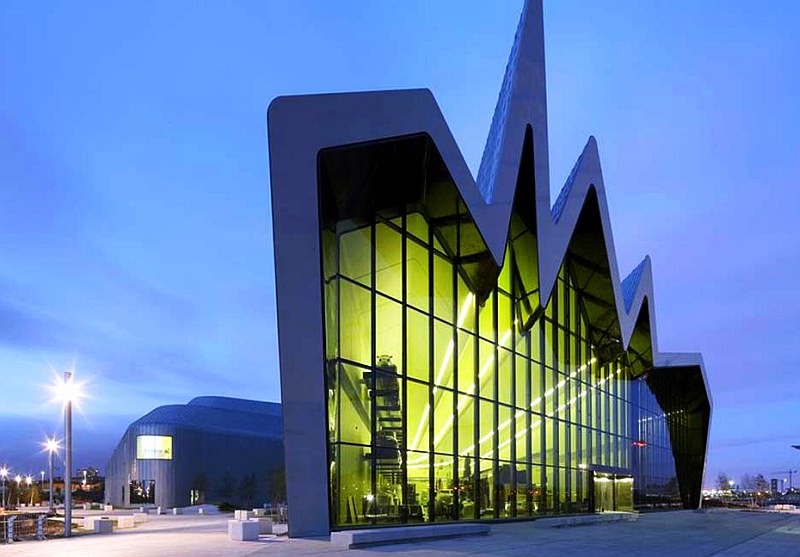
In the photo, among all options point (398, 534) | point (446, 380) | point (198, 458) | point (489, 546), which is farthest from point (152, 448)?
point (489, 546)

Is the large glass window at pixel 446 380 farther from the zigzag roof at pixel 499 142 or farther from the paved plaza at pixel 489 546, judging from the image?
the paved plaza at pixel 489 546

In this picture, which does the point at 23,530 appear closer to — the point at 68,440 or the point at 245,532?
the point at 68,440

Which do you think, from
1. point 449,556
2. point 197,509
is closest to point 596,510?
point 449,556

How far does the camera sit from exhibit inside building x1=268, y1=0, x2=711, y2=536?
17328 millimetres

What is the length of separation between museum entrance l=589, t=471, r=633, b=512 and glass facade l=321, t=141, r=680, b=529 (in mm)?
361

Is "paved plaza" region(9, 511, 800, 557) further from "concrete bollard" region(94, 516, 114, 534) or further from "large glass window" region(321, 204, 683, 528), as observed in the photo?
"large glass window" region(321, 204, 683, 528)

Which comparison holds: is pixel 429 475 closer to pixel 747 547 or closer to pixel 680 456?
pixel 747 547

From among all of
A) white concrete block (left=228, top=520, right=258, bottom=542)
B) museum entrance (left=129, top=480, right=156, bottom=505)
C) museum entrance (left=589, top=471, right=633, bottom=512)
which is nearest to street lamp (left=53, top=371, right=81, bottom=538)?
white concrete block (left=228, top=520, right=258, bottom=542)

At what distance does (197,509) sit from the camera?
5266 centimetres

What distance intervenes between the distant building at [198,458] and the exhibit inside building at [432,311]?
45738 millimetres

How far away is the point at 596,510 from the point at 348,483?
71.1 ft

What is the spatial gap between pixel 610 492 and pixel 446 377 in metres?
20.0

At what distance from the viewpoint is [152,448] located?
72062 mm

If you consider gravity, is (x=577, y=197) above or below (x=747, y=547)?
above
